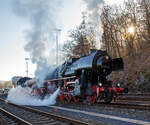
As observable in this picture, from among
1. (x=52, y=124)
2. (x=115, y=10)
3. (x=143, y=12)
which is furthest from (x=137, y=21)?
(x=52, y=124)

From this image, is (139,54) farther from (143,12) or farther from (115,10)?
(115,10)

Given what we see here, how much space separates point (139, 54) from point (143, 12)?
229 inches

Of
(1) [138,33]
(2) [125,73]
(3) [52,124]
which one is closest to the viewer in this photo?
(3) [52,124]

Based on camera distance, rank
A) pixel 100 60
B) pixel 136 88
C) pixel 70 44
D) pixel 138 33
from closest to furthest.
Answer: pixel 100 60 → pixel 136 88 → pixel 138 33 → pixel 70 44

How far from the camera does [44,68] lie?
1777 cm

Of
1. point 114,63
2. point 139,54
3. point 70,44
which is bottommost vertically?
point 114,63

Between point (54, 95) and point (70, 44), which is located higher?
point (70, 44)

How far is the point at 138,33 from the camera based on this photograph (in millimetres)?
30875

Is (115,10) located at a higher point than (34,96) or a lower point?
higher

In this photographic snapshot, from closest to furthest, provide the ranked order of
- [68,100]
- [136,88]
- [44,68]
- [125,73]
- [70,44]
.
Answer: [68,100] → [44,68] → [136,88] → [125,73] → [70,44]

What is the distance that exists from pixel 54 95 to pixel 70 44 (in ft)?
71.5

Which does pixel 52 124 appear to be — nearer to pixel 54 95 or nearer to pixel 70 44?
pixel 54 95

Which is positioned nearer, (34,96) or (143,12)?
(34,96)

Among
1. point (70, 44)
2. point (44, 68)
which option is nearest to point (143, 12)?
point (70, 44)
